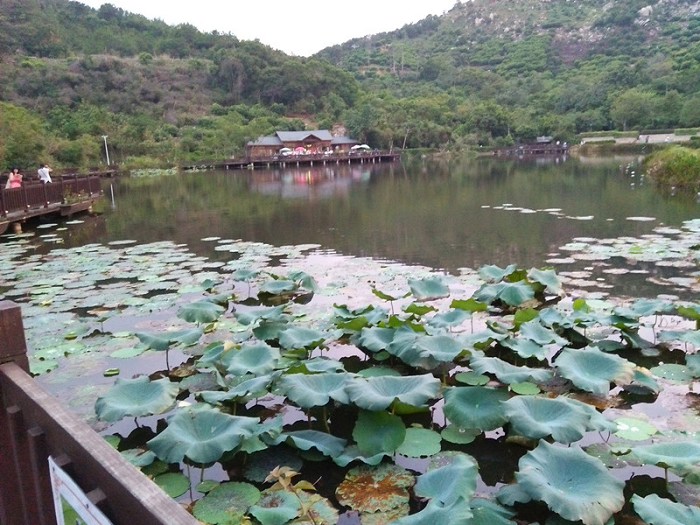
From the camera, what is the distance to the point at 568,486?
2.24 m

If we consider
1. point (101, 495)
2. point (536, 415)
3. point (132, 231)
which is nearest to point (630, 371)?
point (536, 415)

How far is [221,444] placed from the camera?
2590 mm

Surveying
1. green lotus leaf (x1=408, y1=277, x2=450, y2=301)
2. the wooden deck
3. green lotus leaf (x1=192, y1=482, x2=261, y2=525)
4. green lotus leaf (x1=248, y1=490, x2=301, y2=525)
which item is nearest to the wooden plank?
green lotus leaf (x1=248, y1=490, x2=301, y2=525)

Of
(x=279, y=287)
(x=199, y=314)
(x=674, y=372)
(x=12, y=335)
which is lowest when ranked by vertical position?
(x=674, y=372)

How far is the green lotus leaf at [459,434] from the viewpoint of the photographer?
3.03 meters

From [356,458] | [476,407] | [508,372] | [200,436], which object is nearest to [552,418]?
[476,407]

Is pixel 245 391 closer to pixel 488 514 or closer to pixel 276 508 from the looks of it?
pixel 276 508

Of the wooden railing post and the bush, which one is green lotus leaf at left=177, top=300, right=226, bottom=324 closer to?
the wooden railing post

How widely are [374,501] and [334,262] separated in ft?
19.9

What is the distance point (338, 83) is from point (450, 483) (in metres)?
80.1

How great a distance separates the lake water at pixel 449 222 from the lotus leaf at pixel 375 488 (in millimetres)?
4279

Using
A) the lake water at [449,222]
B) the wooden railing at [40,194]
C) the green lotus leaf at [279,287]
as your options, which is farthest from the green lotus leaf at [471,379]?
the wooden railing at [40,194]

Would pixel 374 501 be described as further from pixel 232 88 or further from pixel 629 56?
pixel 629 56

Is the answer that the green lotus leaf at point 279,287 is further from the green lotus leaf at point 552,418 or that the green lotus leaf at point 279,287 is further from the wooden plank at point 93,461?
the wooden plank at point 93,461
